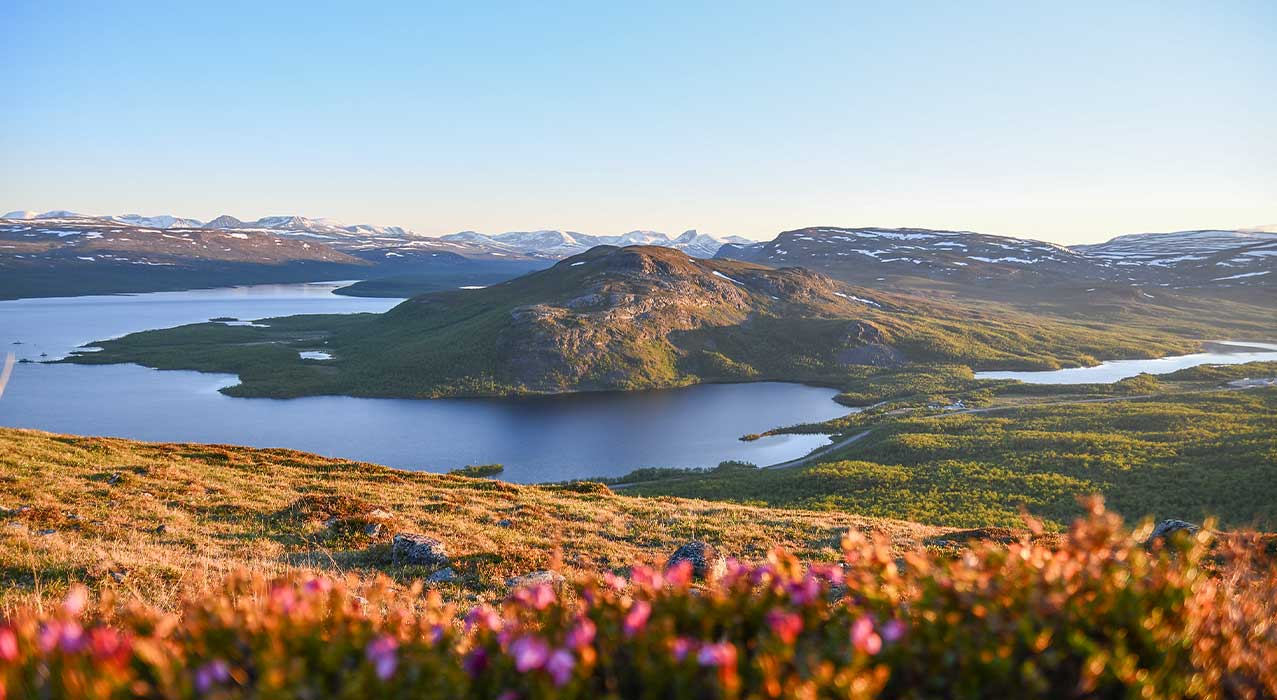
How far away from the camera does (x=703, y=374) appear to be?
138 meters

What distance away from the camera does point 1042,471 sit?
179 feet

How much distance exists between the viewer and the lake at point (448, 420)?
76.6m

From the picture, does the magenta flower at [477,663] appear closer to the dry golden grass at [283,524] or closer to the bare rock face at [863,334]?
the dry golden grass at [283,524]

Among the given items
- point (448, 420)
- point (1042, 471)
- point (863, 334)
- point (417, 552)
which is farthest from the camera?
point (863, 334)

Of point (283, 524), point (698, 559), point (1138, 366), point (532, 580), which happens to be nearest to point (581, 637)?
point (532, 580)

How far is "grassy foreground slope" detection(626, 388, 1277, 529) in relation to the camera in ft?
138

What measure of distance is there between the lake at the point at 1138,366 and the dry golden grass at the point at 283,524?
377 feet

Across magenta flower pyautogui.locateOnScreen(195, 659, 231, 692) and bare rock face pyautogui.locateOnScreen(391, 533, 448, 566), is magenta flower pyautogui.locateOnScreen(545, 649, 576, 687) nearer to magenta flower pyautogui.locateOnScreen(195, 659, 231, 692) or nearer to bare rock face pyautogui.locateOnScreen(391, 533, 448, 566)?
magenta flower pyautogui.locateOnScreen(195, 659, 231, 692)

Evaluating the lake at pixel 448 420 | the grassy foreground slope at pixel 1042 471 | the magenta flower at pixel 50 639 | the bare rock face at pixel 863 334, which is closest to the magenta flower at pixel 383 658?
the magenta flower at pixel 50 639

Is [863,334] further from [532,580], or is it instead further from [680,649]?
[680,649]

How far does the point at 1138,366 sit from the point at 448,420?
138709 millimetres

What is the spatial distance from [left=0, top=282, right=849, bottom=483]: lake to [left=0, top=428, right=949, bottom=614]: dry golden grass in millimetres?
39241

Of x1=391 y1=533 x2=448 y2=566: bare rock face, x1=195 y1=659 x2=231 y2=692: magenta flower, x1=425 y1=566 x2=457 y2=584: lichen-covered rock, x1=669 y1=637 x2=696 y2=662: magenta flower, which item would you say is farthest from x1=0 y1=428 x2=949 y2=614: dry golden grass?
x1=669 y1=637 x2=696 y2=662: magenta flower

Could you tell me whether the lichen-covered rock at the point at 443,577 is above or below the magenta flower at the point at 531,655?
below
